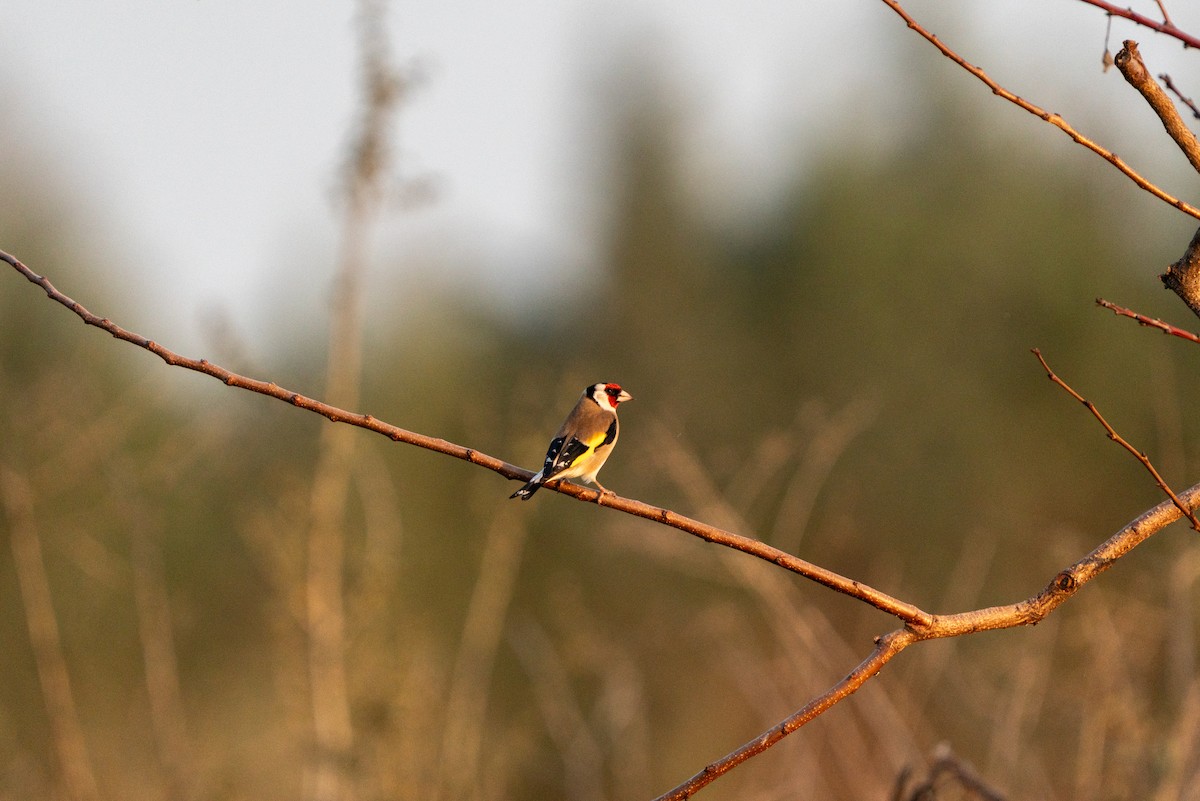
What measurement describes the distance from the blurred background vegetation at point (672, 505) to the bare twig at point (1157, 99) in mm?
1633

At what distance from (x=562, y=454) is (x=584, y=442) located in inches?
8.4

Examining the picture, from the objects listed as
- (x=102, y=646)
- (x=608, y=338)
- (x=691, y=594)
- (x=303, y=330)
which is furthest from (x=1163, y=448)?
(x=608, y=338)

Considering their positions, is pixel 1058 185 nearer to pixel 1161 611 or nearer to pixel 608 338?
pixel 608 338

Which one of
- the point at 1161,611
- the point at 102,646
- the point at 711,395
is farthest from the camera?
the point at 711,395

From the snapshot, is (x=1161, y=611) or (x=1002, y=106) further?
(x=1002, y=106)

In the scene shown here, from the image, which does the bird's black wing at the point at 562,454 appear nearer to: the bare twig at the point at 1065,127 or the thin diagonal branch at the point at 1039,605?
the thin diagonal branch at the point at 1039,605

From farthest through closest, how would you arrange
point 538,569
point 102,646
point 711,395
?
1. point 711,395
2. point 538,569
3. point 102,646

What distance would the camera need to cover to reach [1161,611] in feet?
19.4

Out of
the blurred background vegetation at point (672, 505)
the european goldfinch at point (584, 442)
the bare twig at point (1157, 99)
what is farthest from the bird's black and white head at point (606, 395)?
the bare twig at point (1157, 99)

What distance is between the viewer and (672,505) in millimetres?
12969

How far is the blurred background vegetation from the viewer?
236 inches

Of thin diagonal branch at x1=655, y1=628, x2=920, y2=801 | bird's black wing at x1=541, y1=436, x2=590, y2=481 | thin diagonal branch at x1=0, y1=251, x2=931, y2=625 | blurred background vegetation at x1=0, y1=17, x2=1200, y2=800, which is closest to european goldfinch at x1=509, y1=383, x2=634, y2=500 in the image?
bird's black wing at x1=541, y1=436, x2=590, y2=481

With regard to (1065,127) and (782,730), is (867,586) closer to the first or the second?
(782,730)

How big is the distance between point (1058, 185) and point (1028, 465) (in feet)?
19.5
